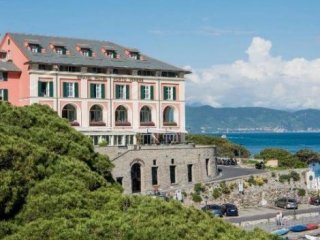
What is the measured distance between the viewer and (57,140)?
27953 mm

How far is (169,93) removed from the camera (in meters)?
69.3

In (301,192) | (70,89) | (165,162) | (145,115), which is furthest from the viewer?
(145,115)

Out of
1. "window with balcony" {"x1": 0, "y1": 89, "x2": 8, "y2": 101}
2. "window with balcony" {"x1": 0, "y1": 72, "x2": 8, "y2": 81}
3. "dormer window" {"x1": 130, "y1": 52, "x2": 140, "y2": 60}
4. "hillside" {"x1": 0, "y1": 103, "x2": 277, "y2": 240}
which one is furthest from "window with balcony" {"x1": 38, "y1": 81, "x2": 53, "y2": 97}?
"hillside" {"x1": 0, "y1": 103, "x2": 277, "y2": 240}

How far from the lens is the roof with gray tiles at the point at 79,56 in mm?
62759

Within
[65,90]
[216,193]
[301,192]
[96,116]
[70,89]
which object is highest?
[70,89]

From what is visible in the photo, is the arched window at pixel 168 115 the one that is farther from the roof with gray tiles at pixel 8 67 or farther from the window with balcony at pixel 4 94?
the window with balcony at pixel 4 94

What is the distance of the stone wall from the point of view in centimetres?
5759

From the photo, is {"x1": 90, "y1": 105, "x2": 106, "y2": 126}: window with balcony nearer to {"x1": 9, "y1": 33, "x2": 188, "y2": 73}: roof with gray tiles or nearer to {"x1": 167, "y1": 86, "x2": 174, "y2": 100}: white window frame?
{"x1": 9, "y1": 33, "x2": 188, "y2": 73}: roof with gray tiles

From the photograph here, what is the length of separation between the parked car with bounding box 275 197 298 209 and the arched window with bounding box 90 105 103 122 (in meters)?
19.0

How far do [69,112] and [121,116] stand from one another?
5876 mm

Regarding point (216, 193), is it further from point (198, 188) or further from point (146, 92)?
point (146, 92)

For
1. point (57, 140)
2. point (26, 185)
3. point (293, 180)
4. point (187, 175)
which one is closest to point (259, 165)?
point (293, 180)

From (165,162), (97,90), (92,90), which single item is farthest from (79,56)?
(165,162)

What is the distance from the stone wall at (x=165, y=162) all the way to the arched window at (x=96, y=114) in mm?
7638
